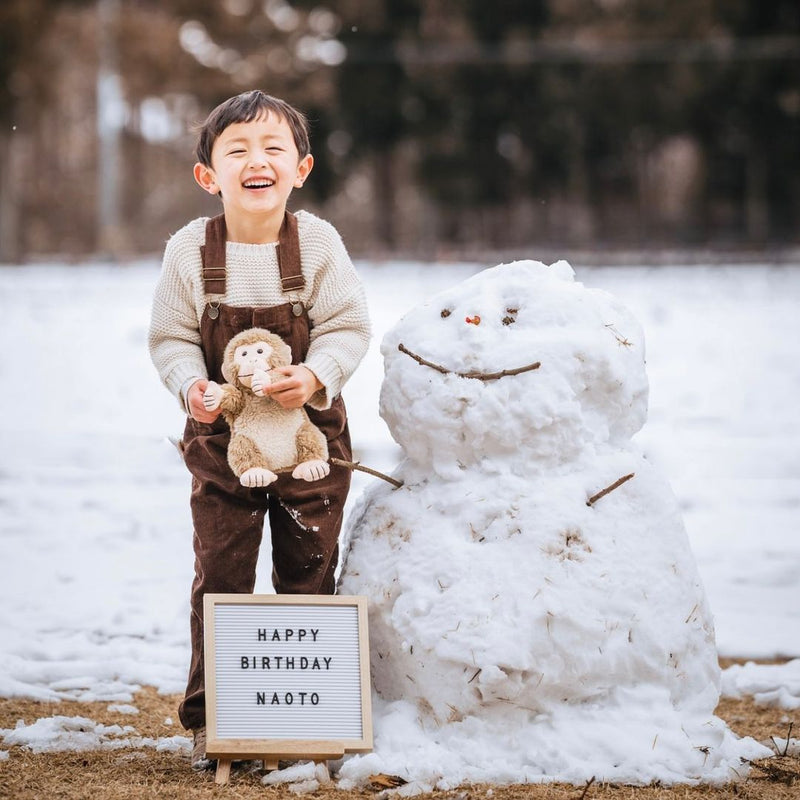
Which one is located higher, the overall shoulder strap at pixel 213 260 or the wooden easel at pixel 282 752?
the overall shoulder strap at pixel 213 260

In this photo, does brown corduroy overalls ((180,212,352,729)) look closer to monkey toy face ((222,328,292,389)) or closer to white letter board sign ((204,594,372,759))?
monkey toy face ((222,328,292,389))

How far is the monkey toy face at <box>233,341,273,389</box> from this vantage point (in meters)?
2.87

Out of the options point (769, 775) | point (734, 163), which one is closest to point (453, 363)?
point (769, 775)

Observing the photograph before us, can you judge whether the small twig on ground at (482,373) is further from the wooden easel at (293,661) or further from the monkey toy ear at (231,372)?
the wooden easel at (293,661)

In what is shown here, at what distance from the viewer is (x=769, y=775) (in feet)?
9.81

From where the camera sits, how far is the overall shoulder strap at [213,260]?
2945mm

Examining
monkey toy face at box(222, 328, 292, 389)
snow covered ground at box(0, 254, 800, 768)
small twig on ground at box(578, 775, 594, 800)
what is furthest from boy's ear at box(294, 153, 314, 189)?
snow covered ground at box(0, 254, 800, 768)

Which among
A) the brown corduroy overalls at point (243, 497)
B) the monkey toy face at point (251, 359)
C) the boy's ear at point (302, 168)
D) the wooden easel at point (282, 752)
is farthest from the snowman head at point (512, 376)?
the wooden easel at point (282, 752)

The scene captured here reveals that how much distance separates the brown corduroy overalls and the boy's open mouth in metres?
0.12

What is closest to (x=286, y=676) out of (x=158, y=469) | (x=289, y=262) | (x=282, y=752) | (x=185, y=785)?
(x=282, y=752)

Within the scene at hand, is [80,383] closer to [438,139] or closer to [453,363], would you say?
[453,363]

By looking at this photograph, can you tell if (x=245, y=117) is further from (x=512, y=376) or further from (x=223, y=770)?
(x=223, y=770)

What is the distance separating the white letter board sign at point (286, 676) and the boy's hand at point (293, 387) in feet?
1.59

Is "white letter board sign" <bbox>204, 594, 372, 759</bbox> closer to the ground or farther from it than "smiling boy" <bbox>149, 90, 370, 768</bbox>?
closer to the ground
